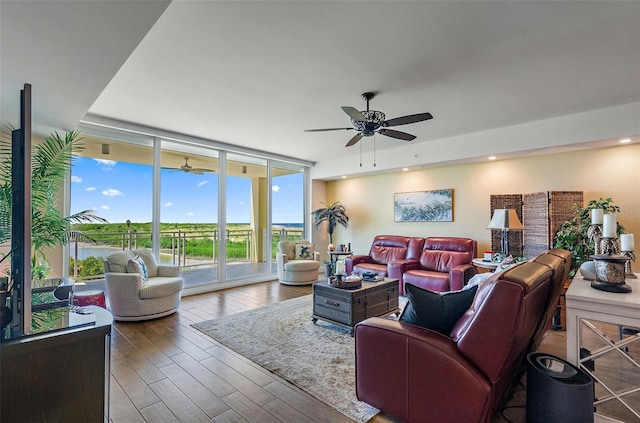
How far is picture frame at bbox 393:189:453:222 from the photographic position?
18.8 feet

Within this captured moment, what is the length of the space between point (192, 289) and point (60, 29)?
167 inches

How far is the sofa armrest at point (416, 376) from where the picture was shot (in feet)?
5.30

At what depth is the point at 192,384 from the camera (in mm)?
2389

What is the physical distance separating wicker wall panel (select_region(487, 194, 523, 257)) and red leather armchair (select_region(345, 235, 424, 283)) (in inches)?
47.2

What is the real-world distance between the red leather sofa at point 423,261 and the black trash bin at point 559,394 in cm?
268

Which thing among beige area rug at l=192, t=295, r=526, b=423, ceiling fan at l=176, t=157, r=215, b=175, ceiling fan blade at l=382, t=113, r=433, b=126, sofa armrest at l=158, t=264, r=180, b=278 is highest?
ceiling fan blade at l=382, t=113, r=433, b=126

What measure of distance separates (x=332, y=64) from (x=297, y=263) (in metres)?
4.01

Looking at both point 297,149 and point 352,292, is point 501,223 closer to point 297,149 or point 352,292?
point 352,292

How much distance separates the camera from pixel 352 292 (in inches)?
135

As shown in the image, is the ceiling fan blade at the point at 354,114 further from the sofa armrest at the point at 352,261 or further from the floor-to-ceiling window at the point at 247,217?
the floor-to-ceiling window at the point at 247,217

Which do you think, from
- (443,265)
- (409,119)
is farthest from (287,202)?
(409,119)

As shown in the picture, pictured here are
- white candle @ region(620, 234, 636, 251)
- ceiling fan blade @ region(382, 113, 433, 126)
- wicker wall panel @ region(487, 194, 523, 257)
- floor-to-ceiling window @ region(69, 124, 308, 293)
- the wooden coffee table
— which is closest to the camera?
white candle @ region(620, 234, 636, 251)

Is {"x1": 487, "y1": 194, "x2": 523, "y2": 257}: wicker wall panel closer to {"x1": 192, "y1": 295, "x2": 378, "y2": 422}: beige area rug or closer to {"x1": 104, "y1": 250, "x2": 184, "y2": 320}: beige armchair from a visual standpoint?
{"x1": 192, "y1": 295, "x2": 378, "y2": 422}: beige area rug

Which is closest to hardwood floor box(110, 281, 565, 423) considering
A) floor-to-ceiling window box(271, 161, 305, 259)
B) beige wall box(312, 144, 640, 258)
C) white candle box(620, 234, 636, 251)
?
white candle box(620, 234, 636, 251)
